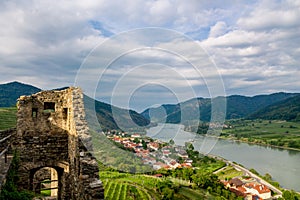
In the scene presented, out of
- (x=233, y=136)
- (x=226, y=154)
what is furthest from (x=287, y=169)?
(x=233, y=136)

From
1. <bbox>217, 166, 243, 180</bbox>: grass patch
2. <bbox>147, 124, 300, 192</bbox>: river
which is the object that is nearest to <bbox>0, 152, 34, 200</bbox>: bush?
<bbox>147, 124, 300, 192</bbox>: river

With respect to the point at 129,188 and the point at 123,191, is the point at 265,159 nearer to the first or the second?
the point at 129,188

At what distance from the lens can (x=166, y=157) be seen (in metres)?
28.5

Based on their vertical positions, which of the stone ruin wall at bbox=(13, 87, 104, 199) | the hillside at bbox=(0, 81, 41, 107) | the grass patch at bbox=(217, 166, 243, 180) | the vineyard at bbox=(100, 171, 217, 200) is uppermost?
the hillside at bbox=(0, 81, 41, 107)

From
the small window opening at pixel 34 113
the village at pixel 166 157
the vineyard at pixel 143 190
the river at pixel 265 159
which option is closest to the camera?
the small window opening at pixel 34 113

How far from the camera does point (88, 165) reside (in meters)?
4.79

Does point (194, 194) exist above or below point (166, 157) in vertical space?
below

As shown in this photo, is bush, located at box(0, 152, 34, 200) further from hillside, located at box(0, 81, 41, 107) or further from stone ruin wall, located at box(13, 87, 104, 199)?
hillside, located at box(0, 81, 41, 107)

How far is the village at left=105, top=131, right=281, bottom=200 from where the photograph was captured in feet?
63.3

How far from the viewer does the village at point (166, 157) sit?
1928cm

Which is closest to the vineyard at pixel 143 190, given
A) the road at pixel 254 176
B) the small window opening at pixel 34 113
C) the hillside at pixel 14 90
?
the road at pixel 254 176

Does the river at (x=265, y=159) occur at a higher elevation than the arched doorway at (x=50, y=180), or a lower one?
lower

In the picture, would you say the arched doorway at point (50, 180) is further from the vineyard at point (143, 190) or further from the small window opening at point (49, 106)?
the vineyard at point (143, 190)

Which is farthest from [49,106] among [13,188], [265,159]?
[265,159]
